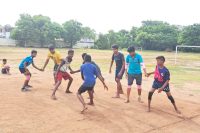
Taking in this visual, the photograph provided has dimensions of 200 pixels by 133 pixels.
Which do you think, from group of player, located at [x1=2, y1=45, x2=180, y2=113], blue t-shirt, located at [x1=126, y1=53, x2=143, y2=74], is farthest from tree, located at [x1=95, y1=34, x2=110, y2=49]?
blue t-shirt, located at [x1=126, y1=53, x2=143, y2=74]

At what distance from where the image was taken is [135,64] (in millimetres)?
9484

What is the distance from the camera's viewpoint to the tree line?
66.4m

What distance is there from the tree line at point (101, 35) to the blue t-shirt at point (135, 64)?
58.1 metres

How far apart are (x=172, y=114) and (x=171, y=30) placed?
2763 inches

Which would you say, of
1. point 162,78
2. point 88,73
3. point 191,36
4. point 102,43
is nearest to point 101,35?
point 102,43

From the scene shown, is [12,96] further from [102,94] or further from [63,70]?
[102,94]

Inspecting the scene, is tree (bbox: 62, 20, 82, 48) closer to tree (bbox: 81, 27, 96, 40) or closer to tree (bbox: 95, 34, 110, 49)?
tree (bbox: 81, 27, 96, 40)

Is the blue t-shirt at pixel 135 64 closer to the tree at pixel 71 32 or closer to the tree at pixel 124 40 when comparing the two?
the tree at pixel 71 32

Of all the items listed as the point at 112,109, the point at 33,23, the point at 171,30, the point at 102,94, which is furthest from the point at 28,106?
the point at 171,30

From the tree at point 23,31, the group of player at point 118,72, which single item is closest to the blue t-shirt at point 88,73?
the group of player at point 118,72

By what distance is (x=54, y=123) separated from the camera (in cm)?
682

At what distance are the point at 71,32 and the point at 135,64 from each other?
63320 mm

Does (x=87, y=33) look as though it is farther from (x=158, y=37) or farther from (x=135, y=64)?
(x=135, y=64)

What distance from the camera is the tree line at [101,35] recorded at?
218 feet
